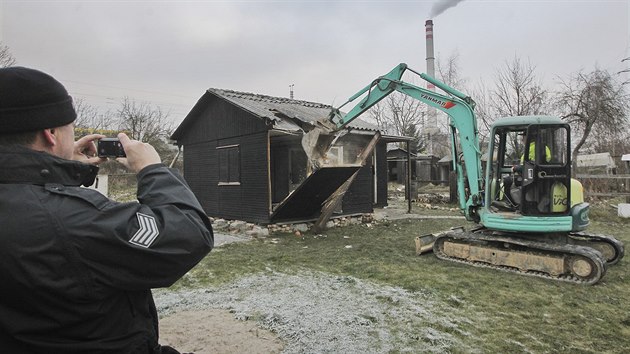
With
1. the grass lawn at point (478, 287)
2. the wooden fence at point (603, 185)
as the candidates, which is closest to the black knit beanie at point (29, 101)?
the grass lawn at point (478, 287)

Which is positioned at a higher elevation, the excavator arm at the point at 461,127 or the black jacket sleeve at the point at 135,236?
the excavator arm at the point at 461,127

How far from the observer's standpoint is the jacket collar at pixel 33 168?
1068 millimetres

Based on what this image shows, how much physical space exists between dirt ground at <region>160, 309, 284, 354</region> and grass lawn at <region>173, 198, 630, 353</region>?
4.22ft

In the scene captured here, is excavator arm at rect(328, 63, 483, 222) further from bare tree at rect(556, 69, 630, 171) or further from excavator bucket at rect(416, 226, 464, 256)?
bare tree at rect(556, 69, 630, 171)

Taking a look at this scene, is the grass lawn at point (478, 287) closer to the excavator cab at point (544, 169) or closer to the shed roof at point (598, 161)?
the excavator cab at point (544, 169)

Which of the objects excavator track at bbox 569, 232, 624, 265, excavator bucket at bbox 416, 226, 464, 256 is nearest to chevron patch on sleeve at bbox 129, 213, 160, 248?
excavator bucket at bbox 416, 226, 464, 256

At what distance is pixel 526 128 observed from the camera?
20.5ft

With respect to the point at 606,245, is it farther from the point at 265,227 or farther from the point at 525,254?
the point at 265,227

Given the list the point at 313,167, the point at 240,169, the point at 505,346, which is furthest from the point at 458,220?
the point at 505,346

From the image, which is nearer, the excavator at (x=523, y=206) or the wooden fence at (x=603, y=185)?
the excavator at (x=523, y=206)

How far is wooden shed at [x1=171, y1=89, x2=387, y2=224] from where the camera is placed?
970cm

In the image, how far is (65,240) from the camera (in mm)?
1025

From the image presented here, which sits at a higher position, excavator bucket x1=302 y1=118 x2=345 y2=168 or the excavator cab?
excavator bucket x1=302 y1=118 x2=345 y2=168

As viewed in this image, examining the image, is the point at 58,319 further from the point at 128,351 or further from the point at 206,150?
the point at 206,150
